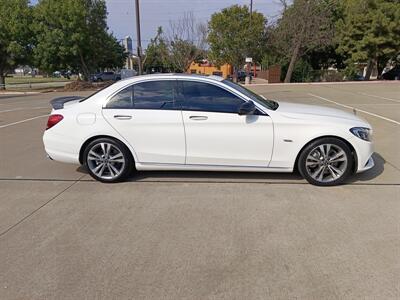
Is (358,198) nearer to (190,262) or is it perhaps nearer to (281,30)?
(190,262)

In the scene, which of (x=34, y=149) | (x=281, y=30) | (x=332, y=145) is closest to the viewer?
(x=332, y=145)

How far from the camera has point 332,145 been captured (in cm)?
479

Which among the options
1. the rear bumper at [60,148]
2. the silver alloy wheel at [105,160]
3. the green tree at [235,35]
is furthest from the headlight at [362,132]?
the green tree at [235,35]

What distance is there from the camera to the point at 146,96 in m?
5.04

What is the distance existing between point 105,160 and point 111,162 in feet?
0.29

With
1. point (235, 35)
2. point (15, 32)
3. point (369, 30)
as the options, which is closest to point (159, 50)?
point (235, 35)

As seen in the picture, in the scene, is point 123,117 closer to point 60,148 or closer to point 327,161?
point 60,148

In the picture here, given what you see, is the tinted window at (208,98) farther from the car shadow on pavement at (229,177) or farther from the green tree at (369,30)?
the green tree at (369,30)

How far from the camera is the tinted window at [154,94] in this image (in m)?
4.98

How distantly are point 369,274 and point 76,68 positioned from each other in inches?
1316

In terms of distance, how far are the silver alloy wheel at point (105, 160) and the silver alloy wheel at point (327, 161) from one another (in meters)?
2.63

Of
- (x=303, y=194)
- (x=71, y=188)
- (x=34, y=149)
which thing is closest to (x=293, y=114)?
(x=303, y=194)

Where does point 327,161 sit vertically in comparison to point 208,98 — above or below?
below

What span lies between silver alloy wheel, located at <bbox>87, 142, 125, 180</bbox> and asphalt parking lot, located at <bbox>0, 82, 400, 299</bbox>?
0.67ft
